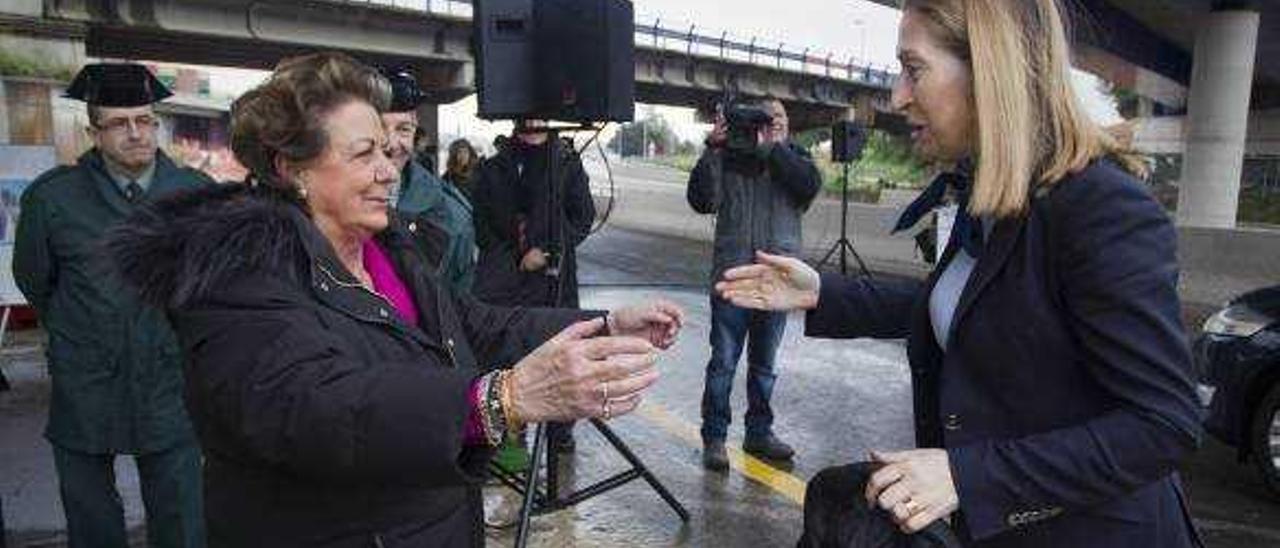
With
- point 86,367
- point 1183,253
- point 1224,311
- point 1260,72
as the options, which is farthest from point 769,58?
point 86,367

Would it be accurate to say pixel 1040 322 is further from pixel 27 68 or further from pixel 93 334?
pixel 27 68

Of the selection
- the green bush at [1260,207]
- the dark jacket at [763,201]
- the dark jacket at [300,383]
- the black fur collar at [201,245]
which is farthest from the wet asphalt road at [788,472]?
the green bush at [1260,207]

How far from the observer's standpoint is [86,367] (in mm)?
3473

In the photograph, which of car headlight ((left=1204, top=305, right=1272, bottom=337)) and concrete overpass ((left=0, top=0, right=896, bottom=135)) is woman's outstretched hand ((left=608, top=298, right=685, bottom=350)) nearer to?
car headlight ((left=1204, top=305, right=1272, bottom=337))

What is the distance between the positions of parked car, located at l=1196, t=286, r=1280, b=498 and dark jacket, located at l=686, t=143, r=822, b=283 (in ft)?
7.12

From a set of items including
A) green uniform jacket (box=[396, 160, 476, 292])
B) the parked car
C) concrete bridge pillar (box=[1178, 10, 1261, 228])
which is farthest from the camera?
concrete bridge pillar (box=[1178, 10, 1261, 228])

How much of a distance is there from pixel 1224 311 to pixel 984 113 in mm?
4522

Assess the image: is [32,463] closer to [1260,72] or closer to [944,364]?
[944,364]

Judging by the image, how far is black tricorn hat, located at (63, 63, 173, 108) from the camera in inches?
141

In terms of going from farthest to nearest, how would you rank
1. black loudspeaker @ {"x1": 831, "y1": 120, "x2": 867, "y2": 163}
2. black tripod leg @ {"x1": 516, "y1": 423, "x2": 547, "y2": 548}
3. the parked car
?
black loudspeaker @ {"x1": 831, "y1": 120, "x2": 867, "y2": 163}, the parked car, black tripod leg @ {"x1": 516, "y1": 423, "x2": 547, "y2": 548}

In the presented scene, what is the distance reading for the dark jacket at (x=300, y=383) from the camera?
4.84 feet

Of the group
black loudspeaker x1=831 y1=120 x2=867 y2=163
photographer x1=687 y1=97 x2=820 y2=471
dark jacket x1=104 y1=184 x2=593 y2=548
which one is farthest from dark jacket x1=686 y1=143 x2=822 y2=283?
black loudspeaker x1=831 y1=120 x2=867 y2=163

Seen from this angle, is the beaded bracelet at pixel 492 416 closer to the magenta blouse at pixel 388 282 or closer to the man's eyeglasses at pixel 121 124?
the magenta blouse at pixel 388 282

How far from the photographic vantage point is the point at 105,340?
11.3 ft
